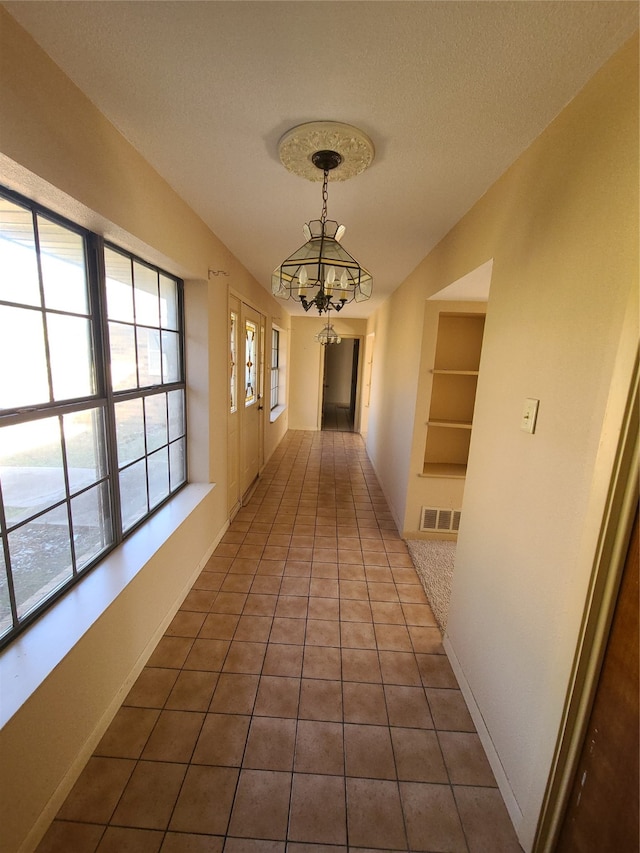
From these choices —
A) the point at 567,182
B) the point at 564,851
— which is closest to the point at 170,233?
the point at 567,182

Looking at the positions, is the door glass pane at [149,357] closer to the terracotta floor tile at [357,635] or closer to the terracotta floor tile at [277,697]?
the terracotta floor tile at [277,697]

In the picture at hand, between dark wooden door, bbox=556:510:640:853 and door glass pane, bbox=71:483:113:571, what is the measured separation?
189 centimetres

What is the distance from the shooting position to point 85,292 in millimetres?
1502

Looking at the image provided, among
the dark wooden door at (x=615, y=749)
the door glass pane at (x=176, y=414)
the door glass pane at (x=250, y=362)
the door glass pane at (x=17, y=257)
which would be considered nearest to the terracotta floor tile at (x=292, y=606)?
the door glass pane at (x=176, y=414)

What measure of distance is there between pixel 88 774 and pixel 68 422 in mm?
1315

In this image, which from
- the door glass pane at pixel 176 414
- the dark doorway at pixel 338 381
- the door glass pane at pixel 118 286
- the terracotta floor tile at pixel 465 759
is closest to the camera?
the terracotta floor tile at pixel 465 759

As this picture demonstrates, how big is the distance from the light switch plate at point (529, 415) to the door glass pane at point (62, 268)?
1.80m

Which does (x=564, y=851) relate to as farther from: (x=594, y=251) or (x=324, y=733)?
(x=594, y=251)

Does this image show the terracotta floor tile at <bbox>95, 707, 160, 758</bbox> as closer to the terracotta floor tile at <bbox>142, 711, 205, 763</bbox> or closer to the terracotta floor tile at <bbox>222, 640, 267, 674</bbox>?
the terracotta floor tile at <bbox>142, 711, 205, 763</bbox>

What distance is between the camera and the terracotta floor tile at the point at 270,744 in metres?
1.34

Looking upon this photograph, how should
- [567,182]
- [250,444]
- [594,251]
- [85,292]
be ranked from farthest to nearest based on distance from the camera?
[250,444] → [85,292] → [567,182] → [594,251]

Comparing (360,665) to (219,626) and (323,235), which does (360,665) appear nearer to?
(219,626)

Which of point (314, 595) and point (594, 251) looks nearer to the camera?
point (594, 251)

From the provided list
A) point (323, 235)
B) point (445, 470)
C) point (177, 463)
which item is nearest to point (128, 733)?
point (177, 463)
